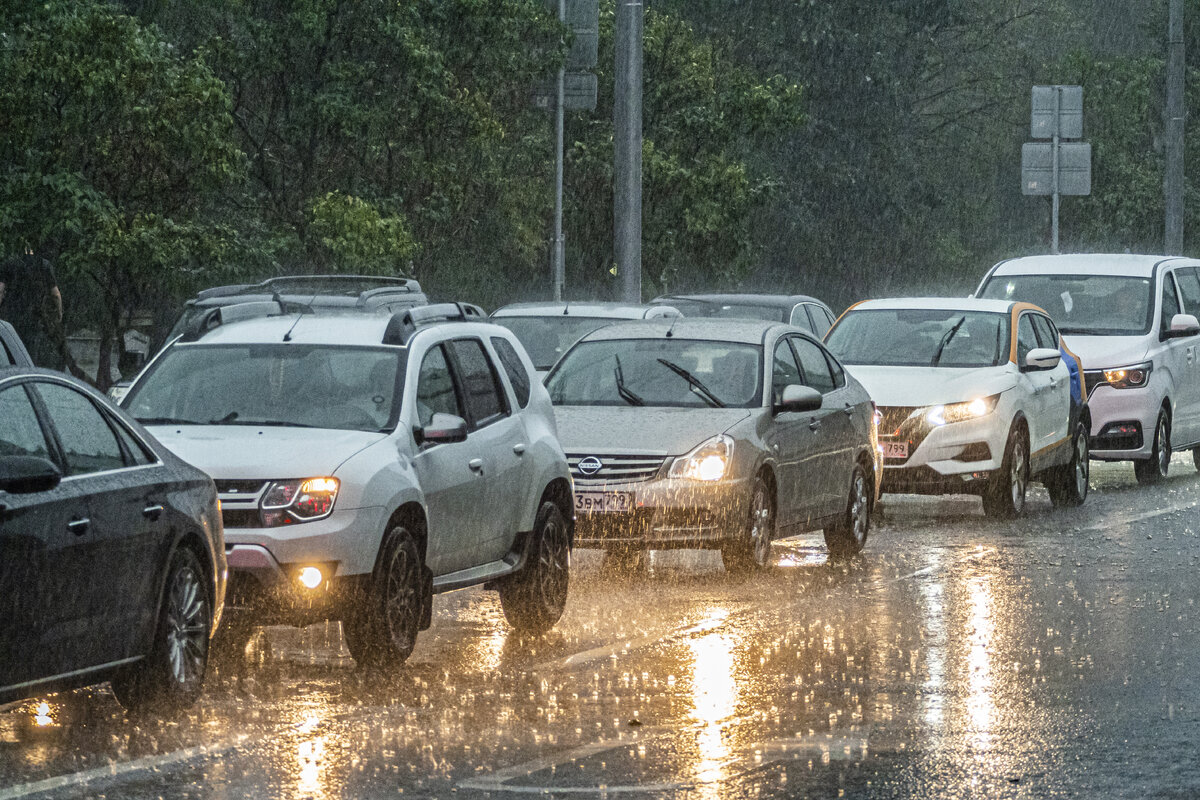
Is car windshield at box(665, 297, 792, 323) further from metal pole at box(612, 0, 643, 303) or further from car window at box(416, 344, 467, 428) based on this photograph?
car window at box(416, 344, 467, 428)

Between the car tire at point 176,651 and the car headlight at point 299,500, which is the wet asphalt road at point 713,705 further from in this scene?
the car headlight at point 299,500

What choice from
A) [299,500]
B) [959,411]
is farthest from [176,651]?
[959,411]

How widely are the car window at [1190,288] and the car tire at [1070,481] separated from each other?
3.39m

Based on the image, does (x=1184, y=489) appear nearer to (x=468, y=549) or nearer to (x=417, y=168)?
(x=468, y=549)

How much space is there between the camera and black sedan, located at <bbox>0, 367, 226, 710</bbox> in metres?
7.99

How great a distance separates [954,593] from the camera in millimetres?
13250

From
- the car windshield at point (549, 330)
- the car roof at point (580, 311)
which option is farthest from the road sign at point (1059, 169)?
the car windshield at point (549, 330)

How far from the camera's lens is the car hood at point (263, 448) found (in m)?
10.0

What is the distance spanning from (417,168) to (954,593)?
19.9m

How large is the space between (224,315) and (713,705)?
3742 mm

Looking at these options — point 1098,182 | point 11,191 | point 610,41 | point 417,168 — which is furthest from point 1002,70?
point 11,191

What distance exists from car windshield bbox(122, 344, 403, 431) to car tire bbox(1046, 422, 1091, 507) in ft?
30.5

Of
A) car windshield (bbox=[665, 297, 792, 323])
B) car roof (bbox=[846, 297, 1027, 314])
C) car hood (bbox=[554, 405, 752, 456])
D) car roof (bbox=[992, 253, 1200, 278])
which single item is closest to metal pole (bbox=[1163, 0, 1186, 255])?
car roof (bbox=[992, 253, 1200, 278])

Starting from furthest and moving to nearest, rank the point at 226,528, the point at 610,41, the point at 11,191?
the point at 610,41 < the point at 11,191 < the point at 226,528
